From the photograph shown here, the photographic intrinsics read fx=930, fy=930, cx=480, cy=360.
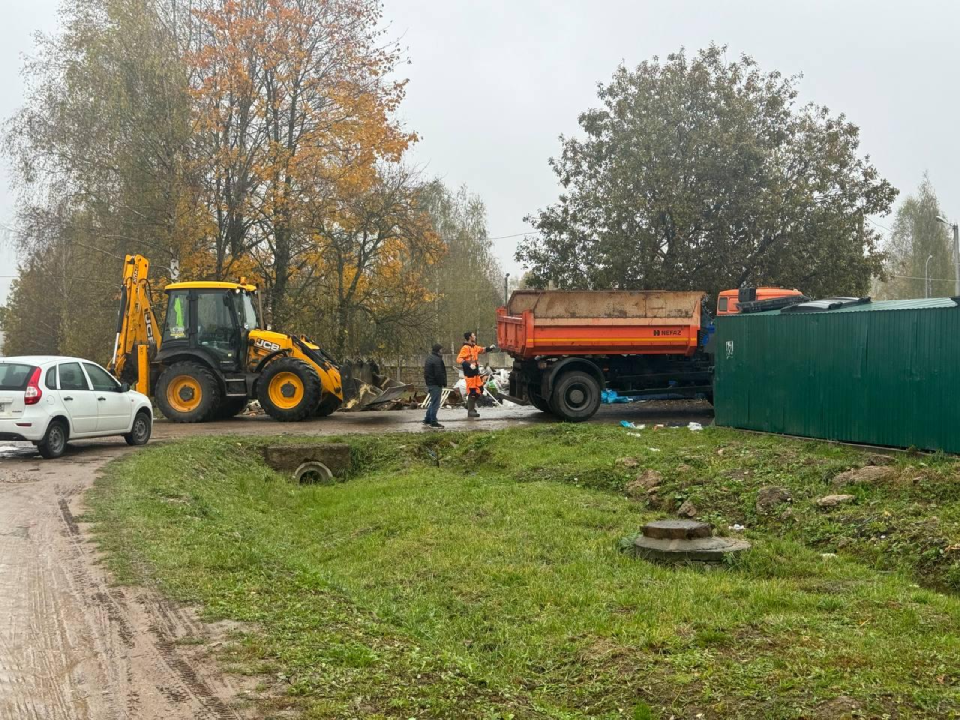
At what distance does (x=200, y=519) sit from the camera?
994cm

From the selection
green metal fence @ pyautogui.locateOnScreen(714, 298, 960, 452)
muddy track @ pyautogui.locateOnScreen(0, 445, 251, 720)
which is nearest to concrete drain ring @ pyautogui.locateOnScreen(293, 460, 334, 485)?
muddy track @ pyautogui.locateOnScreen(0, 445, 251, 720)

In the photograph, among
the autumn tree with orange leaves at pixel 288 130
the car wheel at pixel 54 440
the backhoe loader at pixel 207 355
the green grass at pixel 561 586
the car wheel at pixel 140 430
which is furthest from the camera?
the autumn tree with orange leaves at pixel 288 130

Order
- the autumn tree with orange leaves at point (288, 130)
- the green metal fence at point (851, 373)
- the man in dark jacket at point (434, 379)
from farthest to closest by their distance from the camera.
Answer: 1. the autumn tree with orange leaves at point (288, 130)
2. the man in dark jacket at point (434, 379)
3. the green metal fence at point (851, 373)

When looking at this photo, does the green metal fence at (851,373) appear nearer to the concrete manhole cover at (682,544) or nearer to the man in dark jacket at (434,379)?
the concrete manhole cover at (682,544)

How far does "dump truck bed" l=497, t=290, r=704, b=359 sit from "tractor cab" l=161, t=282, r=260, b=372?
603 cm

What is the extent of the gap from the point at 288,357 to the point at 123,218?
1172cm

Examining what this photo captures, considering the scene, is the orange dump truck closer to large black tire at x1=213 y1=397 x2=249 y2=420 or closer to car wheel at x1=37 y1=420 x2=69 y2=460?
large black tire at x1=213 y1=397 x2=249 y2=420

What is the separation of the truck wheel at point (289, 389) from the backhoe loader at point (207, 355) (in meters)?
0.02

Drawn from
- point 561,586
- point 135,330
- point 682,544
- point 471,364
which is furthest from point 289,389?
point 561,586

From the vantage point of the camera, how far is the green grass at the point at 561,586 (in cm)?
539

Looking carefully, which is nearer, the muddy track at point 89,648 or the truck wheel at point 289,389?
the muddy track at point 89,648

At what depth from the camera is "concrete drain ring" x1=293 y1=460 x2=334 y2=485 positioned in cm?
1598

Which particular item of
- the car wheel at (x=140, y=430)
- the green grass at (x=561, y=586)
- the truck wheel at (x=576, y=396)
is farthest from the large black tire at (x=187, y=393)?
the truck wheel at (x=576, y=396)

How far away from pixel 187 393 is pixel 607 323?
9225mm
